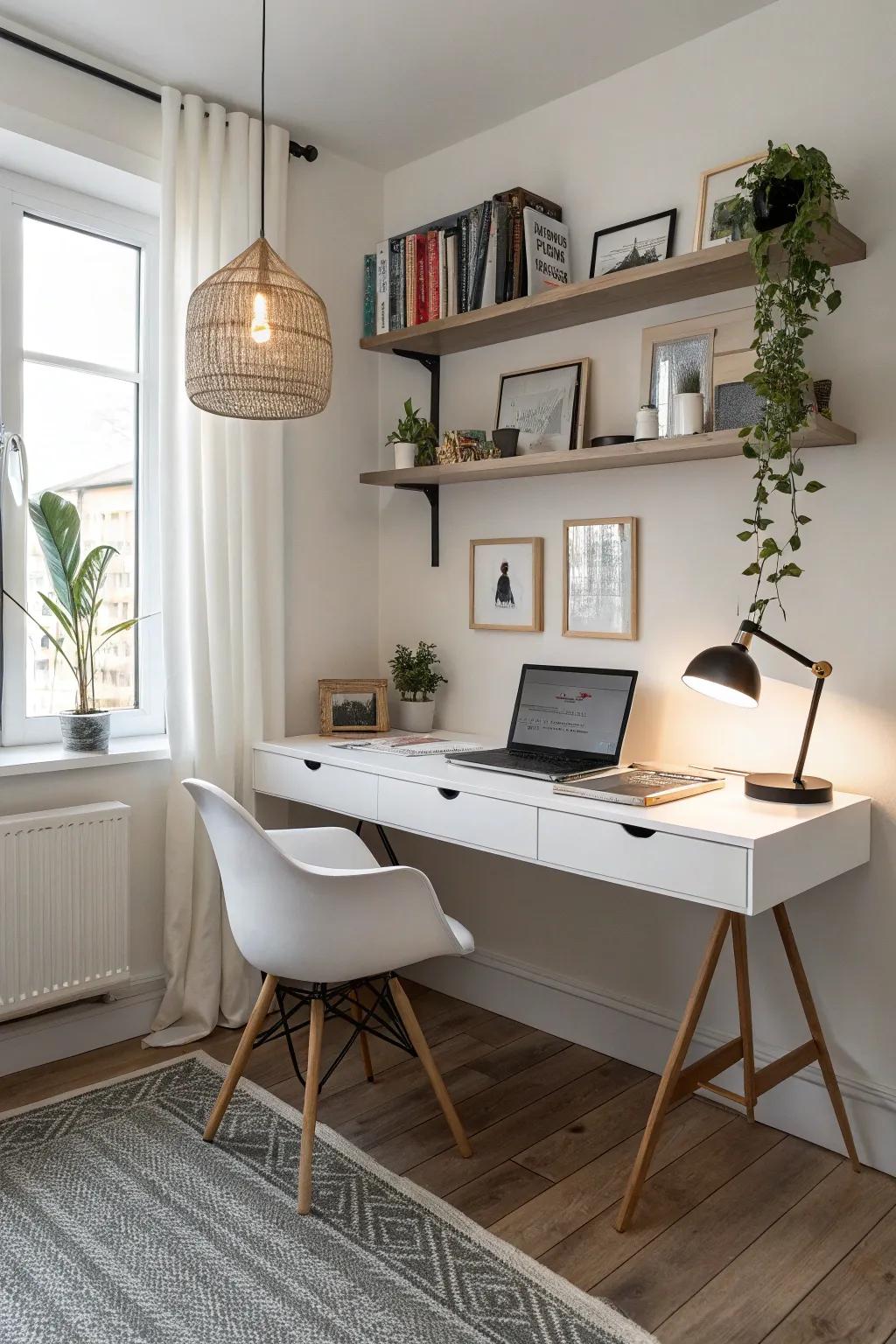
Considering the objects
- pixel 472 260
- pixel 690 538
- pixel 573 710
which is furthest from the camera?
pixel 472 260

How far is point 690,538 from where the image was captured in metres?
2.48

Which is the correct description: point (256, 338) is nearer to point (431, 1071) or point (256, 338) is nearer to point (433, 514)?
point (433, 514)

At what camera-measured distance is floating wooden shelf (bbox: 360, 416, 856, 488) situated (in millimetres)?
2113

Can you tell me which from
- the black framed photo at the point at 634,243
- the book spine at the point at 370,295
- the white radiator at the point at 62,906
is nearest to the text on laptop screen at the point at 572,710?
the black framed photo at the point at 634,243

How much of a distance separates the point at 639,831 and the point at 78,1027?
1666 mm

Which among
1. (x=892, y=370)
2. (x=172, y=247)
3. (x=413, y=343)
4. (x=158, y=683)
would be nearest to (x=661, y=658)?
(x=892, y=370)

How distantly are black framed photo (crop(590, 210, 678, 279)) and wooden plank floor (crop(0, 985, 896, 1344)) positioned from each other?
2.03 meters

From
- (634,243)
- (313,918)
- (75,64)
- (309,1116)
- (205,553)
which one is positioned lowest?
(309,1116)

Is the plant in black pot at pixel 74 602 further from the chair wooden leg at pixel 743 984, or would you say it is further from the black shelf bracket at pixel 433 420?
the chair wooden leg at pixel 743 984

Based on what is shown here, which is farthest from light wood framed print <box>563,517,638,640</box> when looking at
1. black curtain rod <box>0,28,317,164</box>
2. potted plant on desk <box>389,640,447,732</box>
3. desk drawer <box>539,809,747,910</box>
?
black curtain rod <box>0,28,317,164</box>

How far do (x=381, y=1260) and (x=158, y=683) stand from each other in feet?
5.66

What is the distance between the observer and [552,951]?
2842mm

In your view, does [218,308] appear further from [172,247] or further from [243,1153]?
[243,1153]

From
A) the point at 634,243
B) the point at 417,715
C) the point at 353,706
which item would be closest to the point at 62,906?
the point at 353,706
